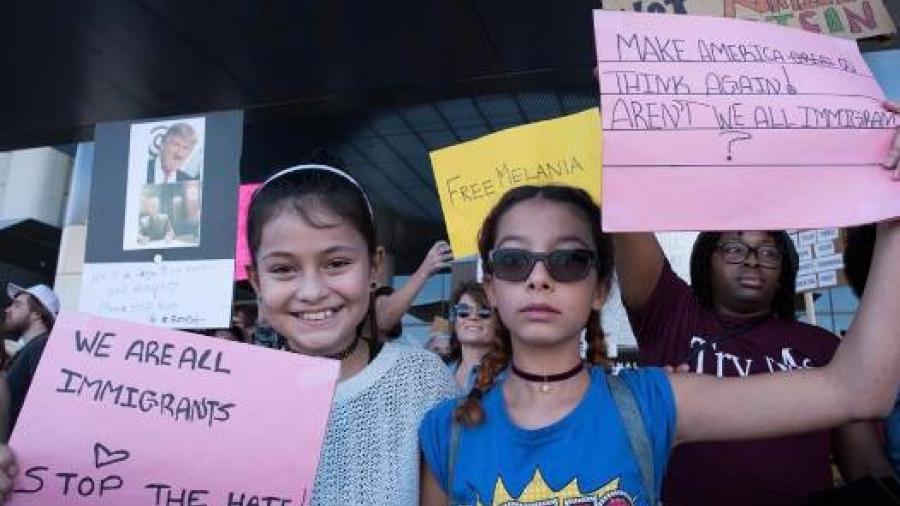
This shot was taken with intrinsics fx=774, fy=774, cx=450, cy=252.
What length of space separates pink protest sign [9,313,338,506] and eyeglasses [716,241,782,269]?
128cm

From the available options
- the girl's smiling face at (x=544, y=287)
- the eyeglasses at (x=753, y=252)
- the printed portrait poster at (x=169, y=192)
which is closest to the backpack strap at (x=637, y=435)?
the girl's smiling face at (x=544, y=287)

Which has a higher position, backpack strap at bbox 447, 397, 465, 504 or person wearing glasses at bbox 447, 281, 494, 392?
person wearing glasses at bbox 447, 281, 494, 392

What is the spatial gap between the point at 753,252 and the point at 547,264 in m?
0.88

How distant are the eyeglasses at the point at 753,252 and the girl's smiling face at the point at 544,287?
0.66m

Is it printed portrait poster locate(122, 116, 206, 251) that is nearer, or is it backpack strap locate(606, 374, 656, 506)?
backpack strap locate(606, 374, 656, 506)

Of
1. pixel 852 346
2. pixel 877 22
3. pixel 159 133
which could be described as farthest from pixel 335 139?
pixel 852 346

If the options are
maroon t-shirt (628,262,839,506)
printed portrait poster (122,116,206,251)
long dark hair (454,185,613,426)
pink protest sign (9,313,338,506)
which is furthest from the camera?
printed portrait poster (122,116,206,251)

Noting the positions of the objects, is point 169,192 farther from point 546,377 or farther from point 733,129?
point 733,129

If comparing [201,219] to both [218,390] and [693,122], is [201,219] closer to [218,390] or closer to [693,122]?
[218,390]

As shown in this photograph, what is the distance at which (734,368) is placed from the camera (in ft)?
6.04

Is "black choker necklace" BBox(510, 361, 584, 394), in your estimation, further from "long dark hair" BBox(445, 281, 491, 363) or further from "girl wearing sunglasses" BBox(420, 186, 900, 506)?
"long dark hair" BBox(445, 281, 491, 363)

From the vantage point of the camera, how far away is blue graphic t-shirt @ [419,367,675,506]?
1321 mm

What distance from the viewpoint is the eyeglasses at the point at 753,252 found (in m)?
2.06

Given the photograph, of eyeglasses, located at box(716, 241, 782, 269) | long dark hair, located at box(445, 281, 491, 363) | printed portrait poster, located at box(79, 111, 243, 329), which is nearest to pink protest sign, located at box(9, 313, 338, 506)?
eyeglasses, located at box(716, 241, 782, 269)
